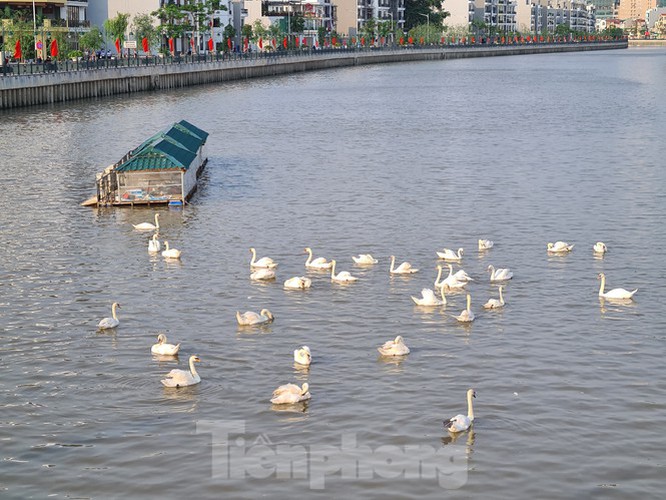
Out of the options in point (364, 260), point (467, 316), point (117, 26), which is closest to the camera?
point (467, 316)

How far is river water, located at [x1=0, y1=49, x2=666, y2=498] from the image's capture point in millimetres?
22641

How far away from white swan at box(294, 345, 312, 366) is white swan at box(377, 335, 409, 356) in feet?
6.14

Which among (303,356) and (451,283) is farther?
(451,283)

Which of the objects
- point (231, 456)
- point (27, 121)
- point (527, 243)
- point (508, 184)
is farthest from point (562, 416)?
point (27, 121)

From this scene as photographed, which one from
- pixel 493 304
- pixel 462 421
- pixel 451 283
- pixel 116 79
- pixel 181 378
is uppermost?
pixel 116 79

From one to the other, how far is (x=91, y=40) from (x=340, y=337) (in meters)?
125

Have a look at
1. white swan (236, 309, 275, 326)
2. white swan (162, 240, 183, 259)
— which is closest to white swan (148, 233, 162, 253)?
white swan (162, 240, 183, 259)

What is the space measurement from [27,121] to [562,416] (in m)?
72.1

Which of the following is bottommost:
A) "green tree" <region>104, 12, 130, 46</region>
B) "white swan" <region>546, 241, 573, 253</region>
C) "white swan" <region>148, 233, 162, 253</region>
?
"white swan" <region>546, 241, 573, 253</region>

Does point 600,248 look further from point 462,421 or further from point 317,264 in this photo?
point 462,421

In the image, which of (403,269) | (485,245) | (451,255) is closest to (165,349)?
(403,269)

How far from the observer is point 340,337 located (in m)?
30.6

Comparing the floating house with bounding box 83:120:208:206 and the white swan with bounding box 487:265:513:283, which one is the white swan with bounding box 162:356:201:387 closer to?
the white swan with bounding box 487:265:513:283

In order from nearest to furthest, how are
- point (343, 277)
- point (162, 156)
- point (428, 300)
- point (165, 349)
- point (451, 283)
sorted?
point (165, 349)
point (428, 300)
point (451, 283)
point (343, 277)
point (162, 156)
